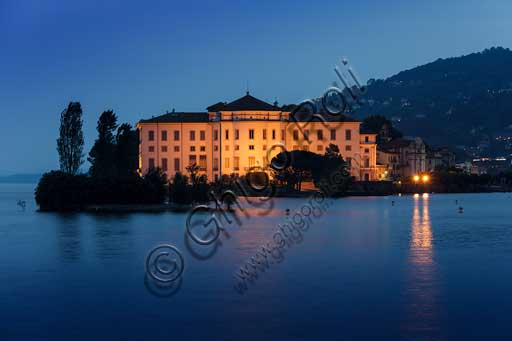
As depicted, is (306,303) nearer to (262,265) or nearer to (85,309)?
(85,309)

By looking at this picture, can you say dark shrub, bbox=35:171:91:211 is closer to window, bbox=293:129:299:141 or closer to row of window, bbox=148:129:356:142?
row of window, bbox=148:129:356:142

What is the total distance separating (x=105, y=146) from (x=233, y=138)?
2092 cm

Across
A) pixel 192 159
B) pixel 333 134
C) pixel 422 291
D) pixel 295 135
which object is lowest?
pixel 422 291

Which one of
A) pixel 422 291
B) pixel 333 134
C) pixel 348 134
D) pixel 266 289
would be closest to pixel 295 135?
pixel 333 134

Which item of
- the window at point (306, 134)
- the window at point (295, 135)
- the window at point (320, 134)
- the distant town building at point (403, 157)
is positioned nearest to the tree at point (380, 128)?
the distant town building at point (403, 157)

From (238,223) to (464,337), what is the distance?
24.0 metres

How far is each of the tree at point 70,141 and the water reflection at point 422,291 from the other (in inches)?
1164

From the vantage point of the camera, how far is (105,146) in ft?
182

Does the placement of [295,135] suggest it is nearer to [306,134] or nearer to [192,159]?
[306,134]

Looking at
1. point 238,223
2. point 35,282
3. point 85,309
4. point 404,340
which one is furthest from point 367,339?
point 238,223

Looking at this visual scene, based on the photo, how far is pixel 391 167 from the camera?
95.1 metres

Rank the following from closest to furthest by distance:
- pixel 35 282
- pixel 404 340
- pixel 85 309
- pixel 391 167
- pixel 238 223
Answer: pixel 404 340 < pixel 85 309 < pixel 35 282 < pixel 238 223 < pixel 391 167

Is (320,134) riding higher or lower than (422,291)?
higher

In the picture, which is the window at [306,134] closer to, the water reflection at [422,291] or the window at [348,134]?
the window at [348,134]
